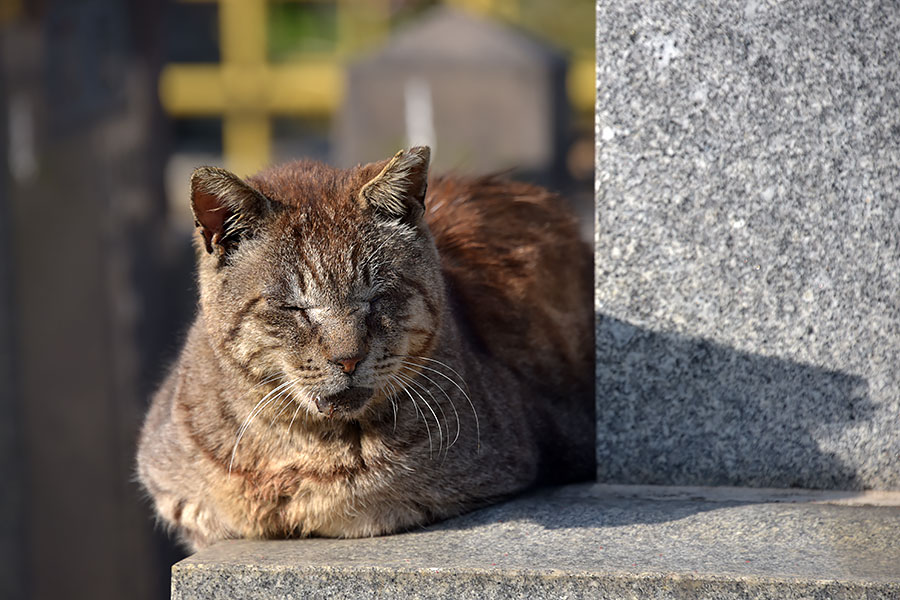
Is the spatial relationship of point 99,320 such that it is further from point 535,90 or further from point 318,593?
point 318,593

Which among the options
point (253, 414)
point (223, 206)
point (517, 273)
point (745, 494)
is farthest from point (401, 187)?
point (745, 494)

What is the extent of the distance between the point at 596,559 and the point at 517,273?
112cm

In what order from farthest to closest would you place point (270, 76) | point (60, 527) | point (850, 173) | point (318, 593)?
point (270, 76), point (60, 527), point (850, 173), point (318, 593)

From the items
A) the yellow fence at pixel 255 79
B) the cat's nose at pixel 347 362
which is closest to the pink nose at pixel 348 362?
the cat's nose at pixel 347 362

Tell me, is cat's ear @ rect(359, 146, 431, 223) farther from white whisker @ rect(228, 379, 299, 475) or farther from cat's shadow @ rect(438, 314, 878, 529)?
cat's shadow @ rect(438, 314, 878, 529)

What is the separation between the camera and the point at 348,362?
2297 mm

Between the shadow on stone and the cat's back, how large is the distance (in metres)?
0.41

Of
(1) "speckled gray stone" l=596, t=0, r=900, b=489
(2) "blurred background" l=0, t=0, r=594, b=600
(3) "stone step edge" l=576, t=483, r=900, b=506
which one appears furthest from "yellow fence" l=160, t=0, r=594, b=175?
(3) "stone step edge" l=576, t=483, r=900, b=506

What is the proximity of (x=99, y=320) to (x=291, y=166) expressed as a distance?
4949 mm

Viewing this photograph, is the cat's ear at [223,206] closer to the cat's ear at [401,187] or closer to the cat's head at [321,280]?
the cat's head at [321,280]

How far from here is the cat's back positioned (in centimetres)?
311

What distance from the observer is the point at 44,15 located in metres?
6.04

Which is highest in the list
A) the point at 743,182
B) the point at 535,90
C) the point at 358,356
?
the point at 535,90

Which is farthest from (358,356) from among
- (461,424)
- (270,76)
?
(270,76)
